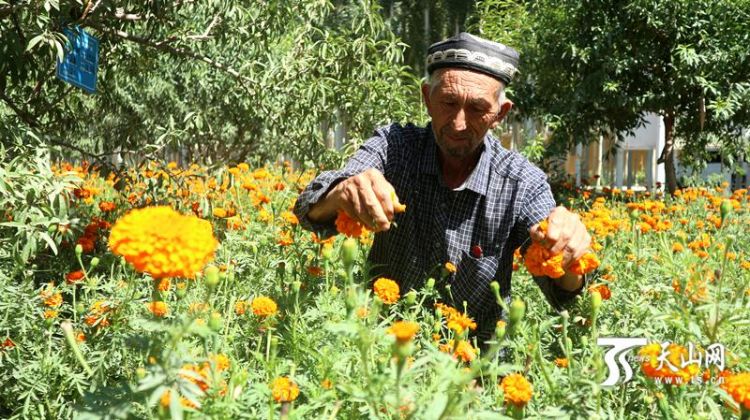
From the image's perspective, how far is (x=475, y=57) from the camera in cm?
188

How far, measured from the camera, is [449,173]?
2.14 m

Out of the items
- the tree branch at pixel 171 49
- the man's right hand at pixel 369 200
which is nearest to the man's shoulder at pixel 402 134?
the man's right hand at pixel 369 200

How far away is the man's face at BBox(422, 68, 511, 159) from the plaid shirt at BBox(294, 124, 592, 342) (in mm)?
157

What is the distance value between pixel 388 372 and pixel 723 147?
23.2ft

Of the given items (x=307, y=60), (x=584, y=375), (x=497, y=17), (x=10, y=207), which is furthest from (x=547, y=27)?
(x=584, y=375)

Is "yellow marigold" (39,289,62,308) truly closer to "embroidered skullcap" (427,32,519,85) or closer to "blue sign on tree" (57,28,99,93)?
"blue sign on tree" (57,28,99,93)

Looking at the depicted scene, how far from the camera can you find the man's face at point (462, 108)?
1.86 meters

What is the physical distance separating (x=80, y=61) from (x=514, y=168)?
157cm

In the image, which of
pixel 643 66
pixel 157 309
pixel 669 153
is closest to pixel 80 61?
pixel 157 309

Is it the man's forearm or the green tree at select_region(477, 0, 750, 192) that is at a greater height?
the green tree at select_region(477, 0, 750, 192)

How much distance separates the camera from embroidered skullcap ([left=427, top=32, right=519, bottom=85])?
188 centimetres

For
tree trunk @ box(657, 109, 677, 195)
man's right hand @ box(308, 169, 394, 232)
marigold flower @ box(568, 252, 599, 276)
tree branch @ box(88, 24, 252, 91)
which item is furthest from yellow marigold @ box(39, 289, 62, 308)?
tree trunk @ box(657, 109, 677, 195)

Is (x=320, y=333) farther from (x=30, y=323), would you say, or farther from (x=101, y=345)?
(x=30, y=323)

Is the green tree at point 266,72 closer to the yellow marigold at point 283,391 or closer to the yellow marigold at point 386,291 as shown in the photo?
the yellow marigold at point 386,291
